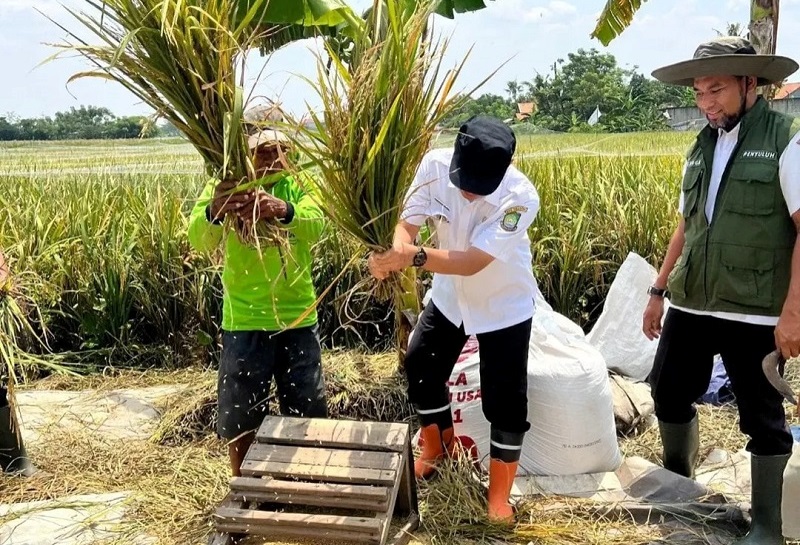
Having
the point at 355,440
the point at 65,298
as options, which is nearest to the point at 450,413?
the point at 355,440

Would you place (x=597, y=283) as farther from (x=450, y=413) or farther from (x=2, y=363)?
(x=2, y=363)

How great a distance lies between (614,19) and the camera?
18.0 ft

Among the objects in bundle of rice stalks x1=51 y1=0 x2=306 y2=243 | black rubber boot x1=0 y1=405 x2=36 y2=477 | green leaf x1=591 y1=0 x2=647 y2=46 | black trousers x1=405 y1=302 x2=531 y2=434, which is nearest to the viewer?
bundle of rice stalks x1=51 y1=0 x2=306 y2=243

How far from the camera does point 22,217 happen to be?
180 inches

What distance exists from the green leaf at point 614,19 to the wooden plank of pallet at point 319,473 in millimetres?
4144

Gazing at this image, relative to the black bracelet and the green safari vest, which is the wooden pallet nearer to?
the black bracelet

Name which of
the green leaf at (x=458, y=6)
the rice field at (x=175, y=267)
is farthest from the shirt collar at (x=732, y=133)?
the green leaf at (x=458, y=6)

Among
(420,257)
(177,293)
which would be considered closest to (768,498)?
(420,257)

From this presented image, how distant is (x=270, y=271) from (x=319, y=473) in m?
0.70

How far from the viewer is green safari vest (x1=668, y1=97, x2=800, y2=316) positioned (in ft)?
7.35

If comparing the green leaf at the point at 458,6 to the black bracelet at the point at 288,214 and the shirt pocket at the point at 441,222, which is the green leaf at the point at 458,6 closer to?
the shirt pocket at the point at 441,222

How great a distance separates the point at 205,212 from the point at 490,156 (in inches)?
36.6

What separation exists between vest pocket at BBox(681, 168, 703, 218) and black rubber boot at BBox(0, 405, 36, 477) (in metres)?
2.73

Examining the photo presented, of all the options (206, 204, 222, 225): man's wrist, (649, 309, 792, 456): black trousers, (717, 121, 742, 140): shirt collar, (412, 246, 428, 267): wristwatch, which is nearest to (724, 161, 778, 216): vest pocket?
(717, 121, 742, 140): shirt collar
